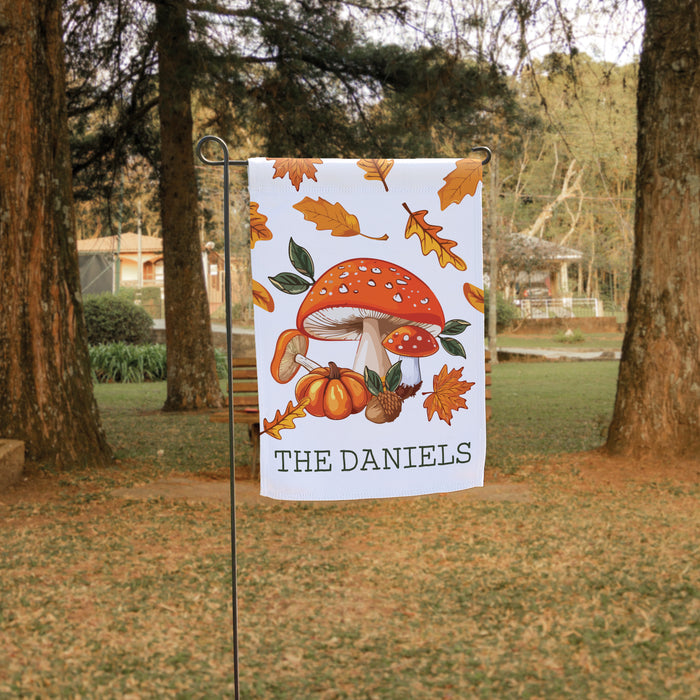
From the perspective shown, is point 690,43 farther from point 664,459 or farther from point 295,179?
point 295,179

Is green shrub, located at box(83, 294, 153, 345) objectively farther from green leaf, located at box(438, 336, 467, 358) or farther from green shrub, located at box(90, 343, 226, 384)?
green leaf, located at box(438, 336, 467, 358)

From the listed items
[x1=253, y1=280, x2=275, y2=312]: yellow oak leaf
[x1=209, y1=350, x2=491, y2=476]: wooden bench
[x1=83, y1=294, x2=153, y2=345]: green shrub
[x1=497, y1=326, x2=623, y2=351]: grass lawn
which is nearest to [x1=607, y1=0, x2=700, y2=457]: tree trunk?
[x1=209, y1=350, x2=491, y2=476]: wooden bench

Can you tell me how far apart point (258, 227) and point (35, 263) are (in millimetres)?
4129

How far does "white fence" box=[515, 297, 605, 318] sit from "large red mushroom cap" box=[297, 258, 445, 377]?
1191 inches

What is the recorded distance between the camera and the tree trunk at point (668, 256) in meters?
6.75

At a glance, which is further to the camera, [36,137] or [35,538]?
[36,137]

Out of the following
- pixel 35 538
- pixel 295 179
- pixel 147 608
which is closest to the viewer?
pixel 295 179

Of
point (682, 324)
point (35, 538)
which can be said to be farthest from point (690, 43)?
point (35, 538)

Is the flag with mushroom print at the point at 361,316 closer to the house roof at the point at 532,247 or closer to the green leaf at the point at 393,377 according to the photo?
the green leaf at the point at 393,377

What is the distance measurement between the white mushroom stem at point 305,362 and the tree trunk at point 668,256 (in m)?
4.36

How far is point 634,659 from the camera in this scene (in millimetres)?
3502

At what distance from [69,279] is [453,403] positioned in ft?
14.9

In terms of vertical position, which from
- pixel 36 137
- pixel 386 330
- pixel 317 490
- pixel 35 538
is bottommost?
pixel 35 538

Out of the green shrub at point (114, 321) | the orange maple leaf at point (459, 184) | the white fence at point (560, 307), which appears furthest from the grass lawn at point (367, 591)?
the white fence at point (560, 307)
